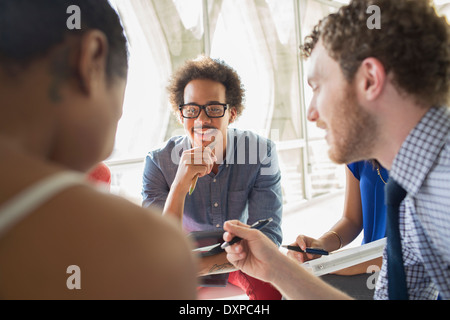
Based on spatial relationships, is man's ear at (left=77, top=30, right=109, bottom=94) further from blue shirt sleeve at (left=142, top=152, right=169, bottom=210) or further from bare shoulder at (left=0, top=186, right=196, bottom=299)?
blue shirt sleeve at (left=142, top=152, right=169, bottom=210)

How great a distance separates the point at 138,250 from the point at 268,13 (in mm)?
6277

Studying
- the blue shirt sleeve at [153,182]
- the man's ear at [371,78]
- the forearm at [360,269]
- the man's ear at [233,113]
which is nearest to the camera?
the man's ear at [371,78]

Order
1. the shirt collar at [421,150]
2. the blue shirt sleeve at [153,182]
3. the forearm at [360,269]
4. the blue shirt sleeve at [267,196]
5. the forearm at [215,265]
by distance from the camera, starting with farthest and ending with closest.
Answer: the blue shirt sleeve at [153,182] < the blue shirt sleeve at [267,196] < the forearm at [215,265] < the forearm at [360,269] < the shirt collar at [421,150]

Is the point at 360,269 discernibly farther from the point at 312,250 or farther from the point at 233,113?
the point at 233,113

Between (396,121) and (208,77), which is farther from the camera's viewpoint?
(208,77)

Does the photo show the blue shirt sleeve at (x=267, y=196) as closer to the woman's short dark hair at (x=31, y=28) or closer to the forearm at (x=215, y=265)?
the forearm at (x=215, y=265)

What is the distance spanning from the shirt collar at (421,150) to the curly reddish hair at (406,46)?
95mm

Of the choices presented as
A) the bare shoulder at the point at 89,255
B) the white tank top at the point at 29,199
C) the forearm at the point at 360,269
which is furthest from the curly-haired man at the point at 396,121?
the white tank top at the point at 29,199

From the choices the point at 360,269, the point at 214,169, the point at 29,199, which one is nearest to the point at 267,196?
the point at 214,169

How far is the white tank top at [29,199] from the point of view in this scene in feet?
1.20

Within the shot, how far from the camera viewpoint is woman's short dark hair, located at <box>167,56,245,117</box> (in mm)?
2307

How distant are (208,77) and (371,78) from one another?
4.55 feet

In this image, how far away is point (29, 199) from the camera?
14.9 inches

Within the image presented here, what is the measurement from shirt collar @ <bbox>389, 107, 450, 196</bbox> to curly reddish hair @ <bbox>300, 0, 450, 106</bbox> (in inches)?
3.7
